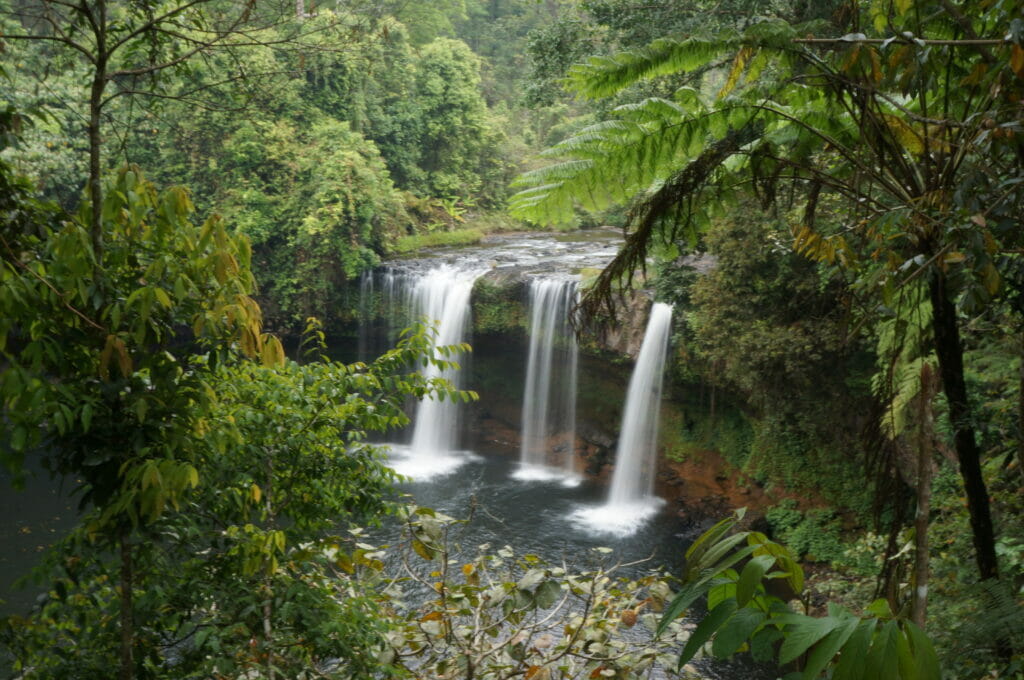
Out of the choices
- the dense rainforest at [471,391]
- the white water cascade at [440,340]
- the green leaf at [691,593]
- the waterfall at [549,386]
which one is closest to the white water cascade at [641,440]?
the waterfall at [549,386]

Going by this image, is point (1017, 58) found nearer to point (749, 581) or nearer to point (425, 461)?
point (749, 581)

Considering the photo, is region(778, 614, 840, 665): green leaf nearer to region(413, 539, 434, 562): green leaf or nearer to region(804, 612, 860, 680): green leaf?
region(804, 612, 860, 680): green leaf

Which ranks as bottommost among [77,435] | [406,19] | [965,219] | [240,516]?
[240,516]

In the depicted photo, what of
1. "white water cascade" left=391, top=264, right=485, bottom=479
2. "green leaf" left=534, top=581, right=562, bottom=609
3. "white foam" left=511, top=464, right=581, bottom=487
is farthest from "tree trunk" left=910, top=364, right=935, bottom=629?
"white water cascade" left=391, top=264, right=485, bottom=479

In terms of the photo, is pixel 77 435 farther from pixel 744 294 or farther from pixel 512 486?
pixel 512 486

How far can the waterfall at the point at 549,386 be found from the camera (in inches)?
683

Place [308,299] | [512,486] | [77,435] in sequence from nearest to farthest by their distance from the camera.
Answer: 1. [77,435]
2. [512,486]
3. [308,299]

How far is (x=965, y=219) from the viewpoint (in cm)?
238

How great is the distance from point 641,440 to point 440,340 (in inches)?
216

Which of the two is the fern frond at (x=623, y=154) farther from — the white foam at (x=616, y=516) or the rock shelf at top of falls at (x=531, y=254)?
the rock shelf at top of falls at (x=531, y=254)

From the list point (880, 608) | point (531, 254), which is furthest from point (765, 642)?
point (531, 254)

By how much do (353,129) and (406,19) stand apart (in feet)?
19.7

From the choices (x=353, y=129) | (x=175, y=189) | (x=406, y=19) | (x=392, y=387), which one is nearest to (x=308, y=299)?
(x=353, y=129)

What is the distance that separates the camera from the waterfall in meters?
17.3
